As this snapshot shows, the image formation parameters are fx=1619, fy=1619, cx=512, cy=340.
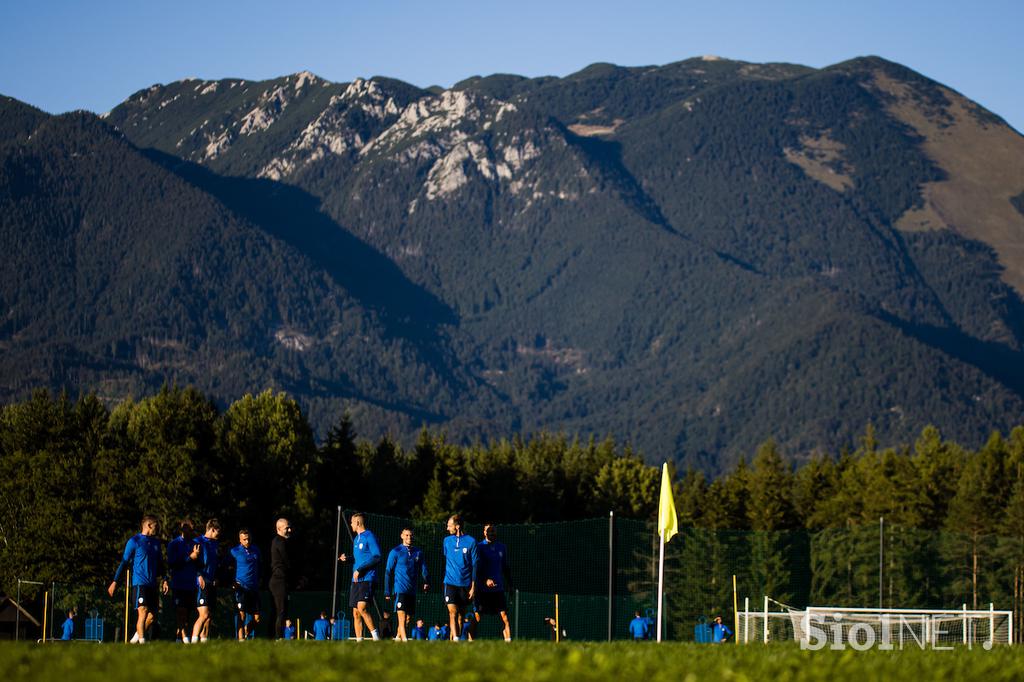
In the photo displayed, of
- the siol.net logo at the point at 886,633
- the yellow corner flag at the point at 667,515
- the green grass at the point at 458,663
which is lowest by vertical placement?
the green grass at the point at 458,663

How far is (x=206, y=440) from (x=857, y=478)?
163 feet

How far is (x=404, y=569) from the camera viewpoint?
89.7 feet

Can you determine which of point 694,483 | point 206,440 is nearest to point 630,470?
point 694,483

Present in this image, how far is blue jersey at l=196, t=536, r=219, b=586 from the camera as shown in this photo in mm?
26375

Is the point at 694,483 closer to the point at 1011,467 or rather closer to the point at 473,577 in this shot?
the point at 1011,467

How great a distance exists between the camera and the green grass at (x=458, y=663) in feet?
53.1

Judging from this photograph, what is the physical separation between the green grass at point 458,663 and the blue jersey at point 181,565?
235 inches

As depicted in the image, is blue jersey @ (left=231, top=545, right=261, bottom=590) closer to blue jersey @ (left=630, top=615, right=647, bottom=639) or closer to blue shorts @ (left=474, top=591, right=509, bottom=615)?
blue shorts @ (left=474, top=591, right=509, bottom=615)

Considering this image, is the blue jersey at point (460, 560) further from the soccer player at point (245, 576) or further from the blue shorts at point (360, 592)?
the soccer player at point (245, 576)

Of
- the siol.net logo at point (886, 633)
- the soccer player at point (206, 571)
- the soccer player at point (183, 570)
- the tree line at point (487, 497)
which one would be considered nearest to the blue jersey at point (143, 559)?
the soccer player at point (183, 570)

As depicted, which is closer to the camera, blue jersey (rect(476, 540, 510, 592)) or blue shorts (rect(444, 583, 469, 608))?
blue jersey (rect(476, 540, 510, 592))

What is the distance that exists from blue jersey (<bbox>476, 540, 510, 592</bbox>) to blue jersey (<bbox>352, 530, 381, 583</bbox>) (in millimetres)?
1835

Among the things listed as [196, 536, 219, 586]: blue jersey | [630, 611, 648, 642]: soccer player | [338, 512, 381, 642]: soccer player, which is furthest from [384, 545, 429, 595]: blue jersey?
[630, 611, 648, 642]: soccer player

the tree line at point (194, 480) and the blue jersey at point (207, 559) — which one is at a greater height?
the tree line at point (194, 480)
